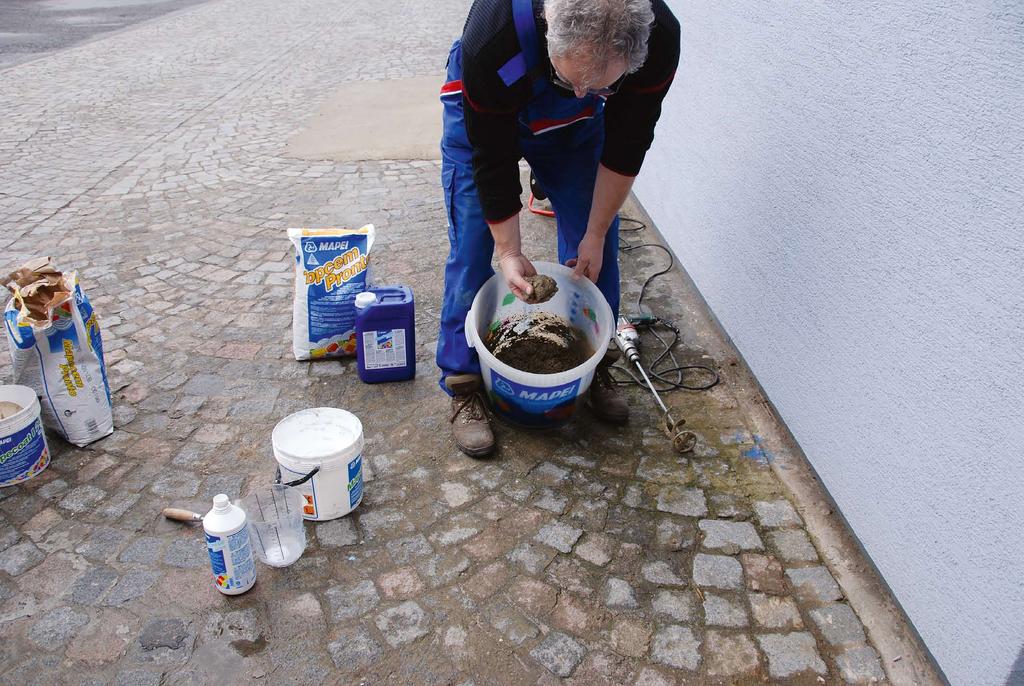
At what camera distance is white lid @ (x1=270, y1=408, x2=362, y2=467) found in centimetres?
245

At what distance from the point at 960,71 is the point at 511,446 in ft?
6.56

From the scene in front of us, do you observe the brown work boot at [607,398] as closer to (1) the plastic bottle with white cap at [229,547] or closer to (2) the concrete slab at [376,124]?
(1) the plastic bottle with white cap at [229,547]

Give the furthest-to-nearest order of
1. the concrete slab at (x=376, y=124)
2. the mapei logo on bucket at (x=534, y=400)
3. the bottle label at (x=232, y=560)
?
the concrete slab at (x=376, y=124) → the mapei logo on bucket at (x=534, y=400) → the bottle label at (x=232, y=560)

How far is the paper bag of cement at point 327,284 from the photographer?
3.22 metres

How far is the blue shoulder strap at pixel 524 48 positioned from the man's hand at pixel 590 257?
0.73m

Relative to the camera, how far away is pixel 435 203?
518 centimetres

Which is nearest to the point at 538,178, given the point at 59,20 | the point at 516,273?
the point at 516,273

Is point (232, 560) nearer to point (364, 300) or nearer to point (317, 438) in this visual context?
point (317, 438)

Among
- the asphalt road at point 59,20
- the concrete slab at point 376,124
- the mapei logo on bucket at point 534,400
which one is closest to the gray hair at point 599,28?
the mapei logo on bucket at point 534,400

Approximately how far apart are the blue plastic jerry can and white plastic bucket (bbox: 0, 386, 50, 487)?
1256 millimetres

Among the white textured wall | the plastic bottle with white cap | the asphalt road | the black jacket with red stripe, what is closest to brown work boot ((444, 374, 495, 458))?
the black jacket with red stripe

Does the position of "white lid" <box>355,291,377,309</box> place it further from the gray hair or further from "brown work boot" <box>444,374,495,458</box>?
the gray hair

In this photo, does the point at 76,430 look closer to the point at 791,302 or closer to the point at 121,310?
the point at 121,310

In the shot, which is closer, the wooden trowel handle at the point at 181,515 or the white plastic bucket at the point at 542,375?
the wooden trowel handle at the point at 181,515
